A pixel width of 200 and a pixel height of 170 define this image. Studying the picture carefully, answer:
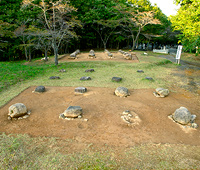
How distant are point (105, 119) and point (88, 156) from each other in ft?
5.73

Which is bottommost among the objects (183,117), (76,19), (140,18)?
(183,117)

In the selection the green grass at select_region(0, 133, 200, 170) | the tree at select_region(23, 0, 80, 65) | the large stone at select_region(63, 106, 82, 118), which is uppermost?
the tree at select_region(23, 0, 80, 65)

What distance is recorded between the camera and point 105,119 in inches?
202

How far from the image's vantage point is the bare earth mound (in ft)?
14.2

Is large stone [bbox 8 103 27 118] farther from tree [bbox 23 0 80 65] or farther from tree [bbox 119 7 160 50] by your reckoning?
tree [bbox 119 7 160 50]

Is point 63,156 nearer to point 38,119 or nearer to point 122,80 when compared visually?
point 38,119

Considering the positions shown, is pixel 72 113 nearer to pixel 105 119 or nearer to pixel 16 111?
pixel 105 119

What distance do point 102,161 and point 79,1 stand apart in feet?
85.1

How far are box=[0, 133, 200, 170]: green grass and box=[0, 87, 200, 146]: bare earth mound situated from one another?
0.30 metres

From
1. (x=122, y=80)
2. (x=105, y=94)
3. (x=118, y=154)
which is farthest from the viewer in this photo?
(x=122, y=80)

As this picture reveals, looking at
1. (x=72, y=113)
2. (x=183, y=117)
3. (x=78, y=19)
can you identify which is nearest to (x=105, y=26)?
(x=78, y=19)

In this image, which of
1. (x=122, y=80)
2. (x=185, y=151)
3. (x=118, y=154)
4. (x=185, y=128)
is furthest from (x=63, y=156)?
(x=122, y=80)

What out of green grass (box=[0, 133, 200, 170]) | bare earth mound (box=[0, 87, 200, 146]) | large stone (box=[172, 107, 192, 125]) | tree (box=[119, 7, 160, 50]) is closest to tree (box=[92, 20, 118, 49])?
tree (box=[119, 7, 160, 50])

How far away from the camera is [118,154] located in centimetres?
364
